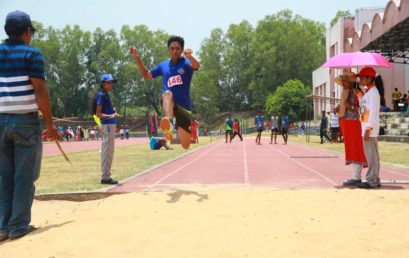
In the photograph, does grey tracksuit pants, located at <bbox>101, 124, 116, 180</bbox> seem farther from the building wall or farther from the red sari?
the building wall

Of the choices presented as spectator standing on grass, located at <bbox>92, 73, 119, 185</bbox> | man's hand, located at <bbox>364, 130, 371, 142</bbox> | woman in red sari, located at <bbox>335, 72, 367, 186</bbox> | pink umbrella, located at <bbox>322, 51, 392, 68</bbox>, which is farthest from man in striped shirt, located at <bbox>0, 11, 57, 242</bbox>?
pink umbrella, located at <bbox>322, 51, 392, 68</bbox>

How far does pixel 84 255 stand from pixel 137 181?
4599 millimetres

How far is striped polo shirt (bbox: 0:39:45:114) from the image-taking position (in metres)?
4.56

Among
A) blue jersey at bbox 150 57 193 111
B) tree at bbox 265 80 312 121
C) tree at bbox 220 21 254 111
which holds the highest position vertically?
tree at bbox 220 21 254 111

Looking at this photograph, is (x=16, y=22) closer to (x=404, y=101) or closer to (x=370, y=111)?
(x=370, y=111)

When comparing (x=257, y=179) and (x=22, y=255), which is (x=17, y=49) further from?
(x=257, y=179)

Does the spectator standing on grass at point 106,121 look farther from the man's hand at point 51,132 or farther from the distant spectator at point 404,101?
the distant spectator at point 404,101

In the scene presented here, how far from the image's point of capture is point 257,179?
8469mm

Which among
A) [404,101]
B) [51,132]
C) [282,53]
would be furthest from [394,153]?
[282,53]

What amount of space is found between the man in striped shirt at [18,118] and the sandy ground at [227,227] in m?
0.37

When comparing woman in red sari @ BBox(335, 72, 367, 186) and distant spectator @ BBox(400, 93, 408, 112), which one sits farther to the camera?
distant spectator @ BBox(400, 93, 408, 112)

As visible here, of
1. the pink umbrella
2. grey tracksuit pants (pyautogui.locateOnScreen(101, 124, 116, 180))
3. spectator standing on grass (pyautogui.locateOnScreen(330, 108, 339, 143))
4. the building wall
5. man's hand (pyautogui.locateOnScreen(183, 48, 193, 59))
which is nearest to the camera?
man's hand (pyautogui.locateOnScreen(183, 48, 193, 59))

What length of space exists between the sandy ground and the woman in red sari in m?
1.28

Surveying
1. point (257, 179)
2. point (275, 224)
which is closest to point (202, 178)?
point (257, 179)
